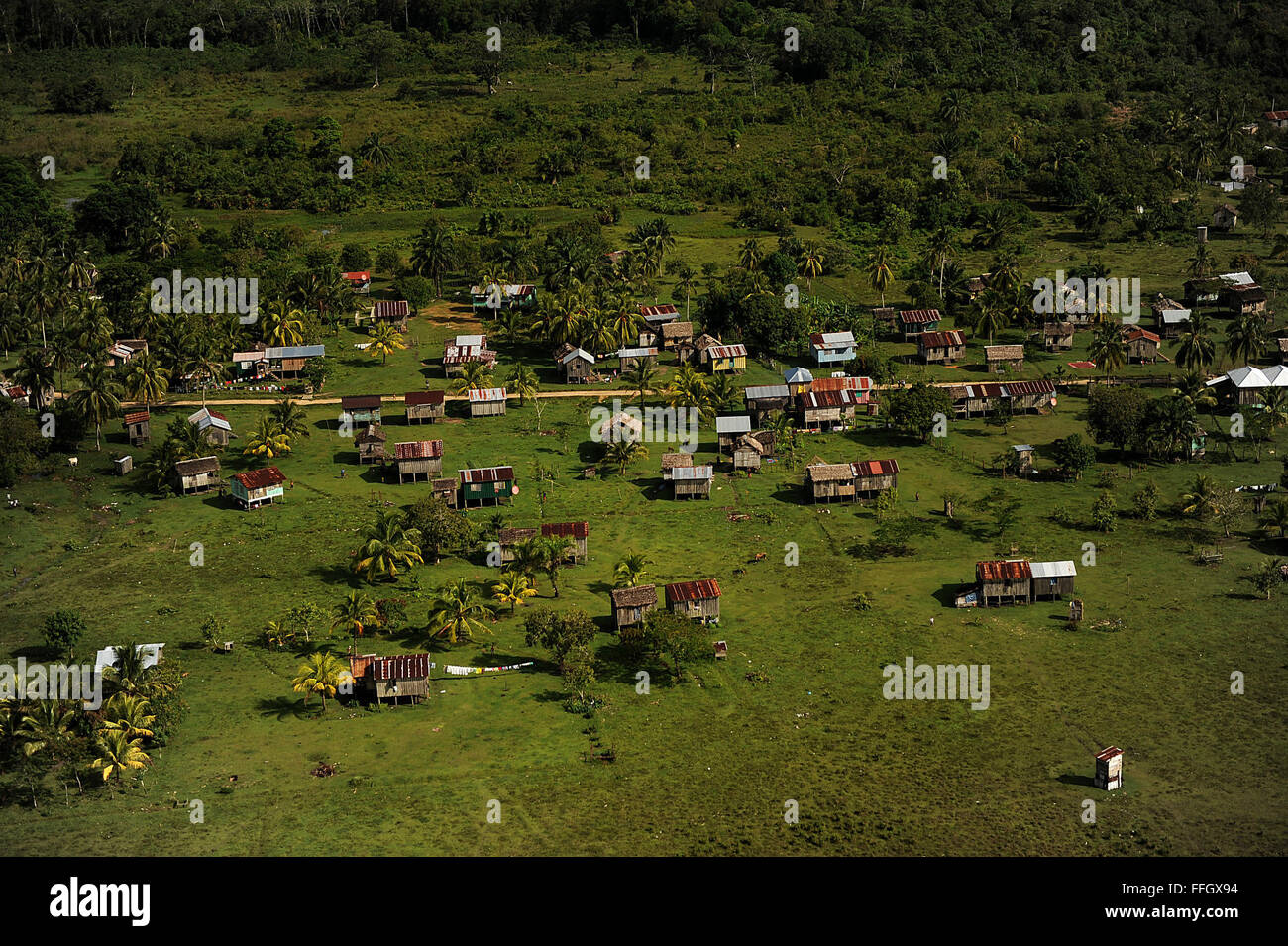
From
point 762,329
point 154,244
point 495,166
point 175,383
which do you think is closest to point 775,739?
point 762,329

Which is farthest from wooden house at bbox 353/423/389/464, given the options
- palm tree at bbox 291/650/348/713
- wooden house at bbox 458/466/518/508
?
palm tree at bbox 291/650/348/713

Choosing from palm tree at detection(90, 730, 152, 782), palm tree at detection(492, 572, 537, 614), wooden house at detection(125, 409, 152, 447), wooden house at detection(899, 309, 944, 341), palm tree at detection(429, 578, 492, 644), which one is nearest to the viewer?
palm tree at detection(90, 730, 152, 782)

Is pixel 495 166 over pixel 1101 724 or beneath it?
over

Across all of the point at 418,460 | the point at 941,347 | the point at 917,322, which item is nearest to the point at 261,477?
the point at 418,460

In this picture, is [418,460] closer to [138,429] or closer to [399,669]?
[138,429]

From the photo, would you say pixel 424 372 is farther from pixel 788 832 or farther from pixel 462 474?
pixel 788 832

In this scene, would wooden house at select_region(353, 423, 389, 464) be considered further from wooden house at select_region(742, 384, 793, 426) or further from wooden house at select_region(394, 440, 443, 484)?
wooden house at select_region(742, 384, 793, 426)

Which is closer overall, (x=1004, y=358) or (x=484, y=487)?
(x=484, y=487)
